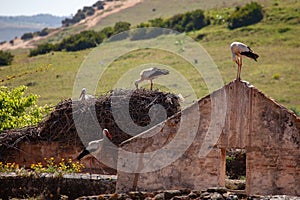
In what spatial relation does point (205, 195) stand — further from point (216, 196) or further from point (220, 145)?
point (220, 145)

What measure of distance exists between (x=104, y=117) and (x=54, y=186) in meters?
5.86

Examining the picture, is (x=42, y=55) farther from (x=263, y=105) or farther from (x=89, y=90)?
(x=263, y=105)

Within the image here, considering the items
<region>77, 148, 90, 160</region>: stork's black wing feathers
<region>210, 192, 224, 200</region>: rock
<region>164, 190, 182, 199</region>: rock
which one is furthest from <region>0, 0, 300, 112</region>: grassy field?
<region>210, 192, 224, 200</region>: rock

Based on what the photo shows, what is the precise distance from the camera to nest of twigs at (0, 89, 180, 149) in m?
21.8

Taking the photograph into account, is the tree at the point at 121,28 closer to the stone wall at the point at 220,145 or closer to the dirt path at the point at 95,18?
the dirt path at the point at 95,18

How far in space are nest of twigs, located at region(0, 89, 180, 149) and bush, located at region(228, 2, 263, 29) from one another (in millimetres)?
40249

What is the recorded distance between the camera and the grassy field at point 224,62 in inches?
1848

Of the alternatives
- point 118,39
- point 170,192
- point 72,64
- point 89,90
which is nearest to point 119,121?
point 170,192

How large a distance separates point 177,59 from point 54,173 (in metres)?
39.3

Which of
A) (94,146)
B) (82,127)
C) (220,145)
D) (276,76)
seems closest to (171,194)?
(220,145)

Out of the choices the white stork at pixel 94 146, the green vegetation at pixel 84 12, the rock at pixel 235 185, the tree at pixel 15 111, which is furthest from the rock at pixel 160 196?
the green vegetation at pixel 84 12

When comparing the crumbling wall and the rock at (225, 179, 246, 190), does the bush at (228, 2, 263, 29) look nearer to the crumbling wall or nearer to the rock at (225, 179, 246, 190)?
the crumbling wall

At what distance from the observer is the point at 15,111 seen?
26594 mm

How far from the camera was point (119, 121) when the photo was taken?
21969 mm
